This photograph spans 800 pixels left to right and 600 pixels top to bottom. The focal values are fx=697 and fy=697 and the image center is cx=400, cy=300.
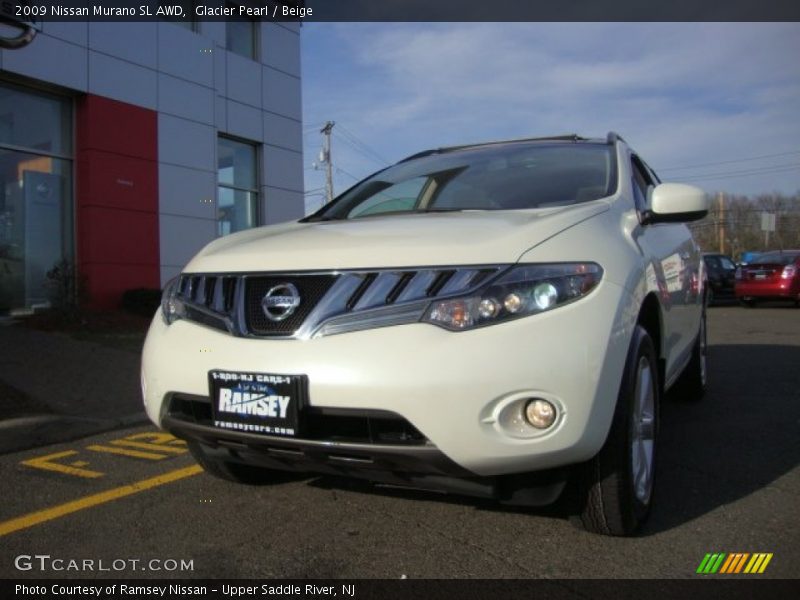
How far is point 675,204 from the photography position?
10.3 feet

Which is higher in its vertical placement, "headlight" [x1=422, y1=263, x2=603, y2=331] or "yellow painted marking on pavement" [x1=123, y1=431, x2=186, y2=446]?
"headlight" [x1=422, y1=263, x2=603, y2=331]

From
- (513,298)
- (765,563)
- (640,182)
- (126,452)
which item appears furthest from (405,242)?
(126,452)

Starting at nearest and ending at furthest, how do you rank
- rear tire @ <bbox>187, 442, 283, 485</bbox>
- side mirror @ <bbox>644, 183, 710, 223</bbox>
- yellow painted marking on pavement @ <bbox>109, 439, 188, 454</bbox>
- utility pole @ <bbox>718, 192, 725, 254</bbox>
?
side mirror @ <bbox>644, 183, 710, 223</bbox> → rear tire @ <bbox>187, 442, 283, 485</bbox> → yellow painted marking on pavement @ <bbox>109, 439, 188, 454</bbox> → utility pole @ <bbox>718, 192, 725, 254</bbox>

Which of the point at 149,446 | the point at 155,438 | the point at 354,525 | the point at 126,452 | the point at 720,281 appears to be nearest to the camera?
the point at 354,525

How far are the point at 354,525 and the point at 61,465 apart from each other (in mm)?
2104

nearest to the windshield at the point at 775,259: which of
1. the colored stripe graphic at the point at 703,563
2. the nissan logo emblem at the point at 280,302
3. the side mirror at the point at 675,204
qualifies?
the side mirror at the point at 675,204

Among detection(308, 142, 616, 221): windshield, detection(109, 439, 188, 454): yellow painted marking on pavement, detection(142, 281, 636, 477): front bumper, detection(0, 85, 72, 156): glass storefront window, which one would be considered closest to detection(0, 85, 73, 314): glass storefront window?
detection(0, 85, 72, 156): glass storefront window

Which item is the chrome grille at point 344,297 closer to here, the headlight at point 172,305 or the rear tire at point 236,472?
the headlight at point 172,305

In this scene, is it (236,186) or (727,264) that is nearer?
(236,186)

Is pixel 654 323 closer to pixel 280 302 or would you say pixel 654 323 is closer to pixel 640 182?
pixel 640 182

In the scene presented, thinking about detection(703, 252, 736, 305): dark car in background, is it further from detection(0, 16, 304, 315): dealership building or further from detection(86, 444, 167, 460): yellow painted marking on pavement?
detection(86, 444, 167, 460): yellow painted marking on pavement

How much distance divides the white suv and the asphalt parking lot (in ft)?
0.80

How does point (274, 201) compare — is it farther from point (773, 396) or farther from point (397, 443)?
point (397, 443)

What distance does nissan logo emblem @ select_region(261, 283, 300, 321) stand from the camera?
2482 mm
